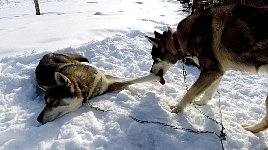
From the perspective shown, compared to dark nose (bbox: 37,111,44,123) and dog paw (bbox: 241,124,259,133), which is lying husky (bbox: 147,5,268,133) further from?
dark nose (bbox: 37,111,44,123)

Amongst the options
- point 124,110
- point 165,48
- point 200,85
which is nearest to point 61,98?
point 124,110

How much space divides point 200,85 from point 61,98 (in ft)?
5.95

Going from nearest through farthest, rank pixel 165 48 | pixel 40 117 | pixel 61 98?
pixel 40 117 < pixel 61 98 < pixel 165 48

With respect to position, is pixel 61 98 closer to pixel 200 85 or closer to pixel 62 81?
pixel 62 81

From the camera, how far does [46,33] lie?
31.0 ft

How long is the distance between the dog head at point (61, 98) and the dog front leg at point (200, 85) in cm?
132

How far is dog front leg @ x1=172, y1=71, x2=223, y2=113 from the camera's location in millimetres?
4602

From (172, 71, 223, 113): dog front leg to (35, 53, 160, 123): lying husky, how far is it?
3.15ft

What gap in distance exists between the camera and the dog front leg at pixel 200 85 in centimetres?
460

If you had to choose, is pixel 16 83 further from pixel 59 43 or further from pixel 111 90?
pixel 59 43

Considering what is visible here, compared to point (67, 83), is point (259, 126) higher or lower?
lower

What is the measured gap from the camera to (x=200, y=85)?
15.3 feet

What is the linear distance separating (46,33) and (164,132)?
619 cm

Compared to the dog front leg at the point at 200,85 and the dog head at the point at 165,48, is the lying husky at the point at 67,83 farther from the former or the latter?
the dog front leg at the point at 200,85
